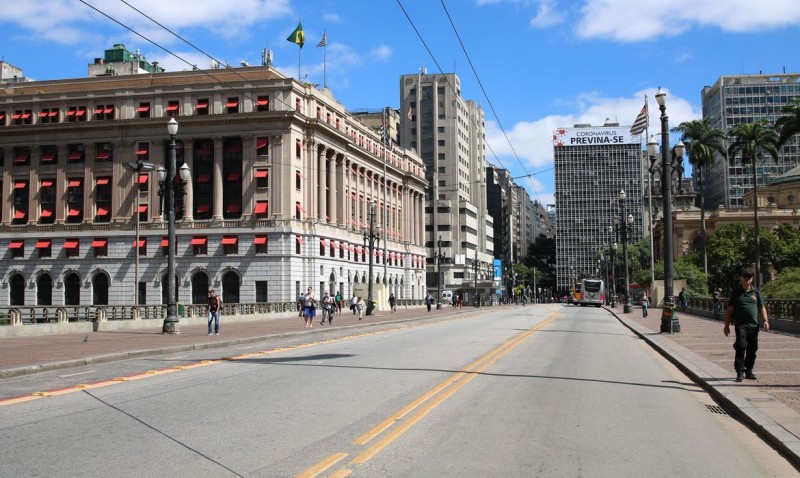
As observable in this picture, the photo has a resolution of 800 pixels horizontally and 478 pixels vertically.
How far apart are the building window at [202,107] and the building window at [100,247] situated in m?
16.7

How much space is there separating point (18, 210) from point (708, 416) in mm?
82496

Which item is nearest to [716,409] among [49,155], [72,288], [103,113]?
[103,113]

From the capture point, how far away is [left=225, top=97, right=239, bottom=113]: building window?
72938 mm

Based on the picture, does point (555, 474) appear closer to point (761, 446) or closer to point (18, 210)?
point (761, 446)

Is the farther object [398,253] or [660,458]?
[398,253]

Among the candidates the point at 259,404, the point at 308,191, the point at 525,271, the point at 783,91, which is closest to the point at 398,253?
the point at 308,191

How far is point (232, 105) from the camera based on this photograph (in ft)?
239

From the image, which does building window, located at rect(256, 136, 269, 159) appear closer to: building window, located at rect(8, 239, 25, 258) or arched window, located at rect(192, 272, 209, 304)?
arched window, located at rect(192, 272, 209, 304)

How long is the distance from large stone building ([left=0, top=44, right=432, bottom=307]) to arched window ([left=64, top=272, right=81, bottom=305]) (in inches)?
5.1

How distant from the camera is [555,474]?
261 inches

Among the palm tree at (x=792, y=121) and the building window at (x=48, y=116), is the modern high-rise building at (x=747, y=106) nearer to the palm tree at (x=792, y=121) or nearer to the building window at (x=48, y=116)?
the palm tree at (x=792, y=121)

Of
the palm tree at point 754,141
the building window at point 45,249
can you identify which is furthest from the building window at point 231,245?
the palm tree at point 754,141

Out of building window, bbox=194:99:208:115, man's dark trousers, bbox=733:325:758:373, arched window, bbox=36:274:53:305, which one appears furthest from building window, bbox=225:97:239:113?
man's dark trousers, bbox=733:325:758:373

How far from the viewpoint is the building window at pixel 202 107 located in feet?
241
